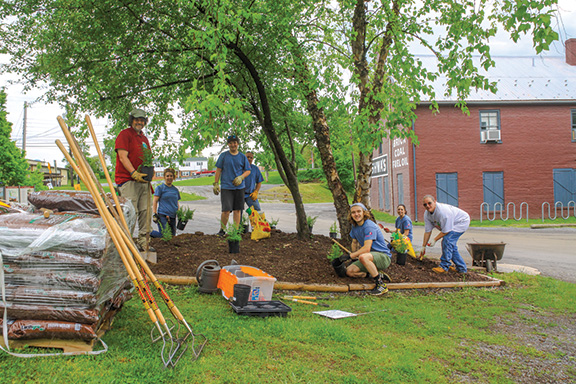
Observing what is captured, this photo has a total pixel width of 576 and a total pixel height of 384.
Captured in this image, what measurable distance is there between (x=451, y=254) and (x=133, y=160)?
5383 millimetres

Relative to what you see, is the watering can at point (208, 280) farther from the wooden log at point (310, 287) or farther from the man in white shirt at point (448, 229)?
the man in white shirt at point (448, 229)

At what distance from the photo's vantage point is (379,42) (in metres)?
8.72

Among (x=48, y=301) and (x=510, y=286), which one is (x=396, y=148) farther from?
(x=48, y=301)

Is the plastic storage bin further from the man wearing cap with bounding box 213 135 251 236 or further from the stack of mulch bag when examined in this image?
the man wearing cap with bounding box 213 135 251 236

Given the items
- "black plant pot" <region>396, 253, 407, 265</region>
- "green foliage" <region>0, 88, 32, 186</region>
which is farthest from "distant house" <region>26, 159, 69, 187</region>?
"black plant pot" <region>396, 253, 407, 265</region>

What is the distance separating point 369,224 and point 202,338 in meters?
3.34

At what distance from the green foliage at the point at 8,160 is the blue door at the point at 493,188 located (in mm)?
26040

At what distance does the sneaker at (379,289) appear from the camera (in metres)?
6.04

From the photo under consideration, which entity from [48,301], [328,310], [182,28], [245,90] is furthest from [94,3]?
[328,310]

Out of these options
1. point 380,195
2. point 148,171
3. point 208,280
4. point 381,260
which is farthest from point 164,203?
point 380,195

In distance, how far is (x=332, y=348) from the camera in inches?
147

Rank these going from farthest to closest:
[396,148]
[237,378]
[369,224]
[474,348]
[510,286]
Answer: [396,148] → [510,286] → [369,224] → [474,348] → [237,378]

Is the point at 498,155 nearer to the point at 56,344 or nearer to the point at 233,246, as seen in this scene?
the point at 233,246

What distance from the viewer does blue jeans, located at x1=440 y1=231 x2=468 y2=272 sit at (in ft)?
24.6
